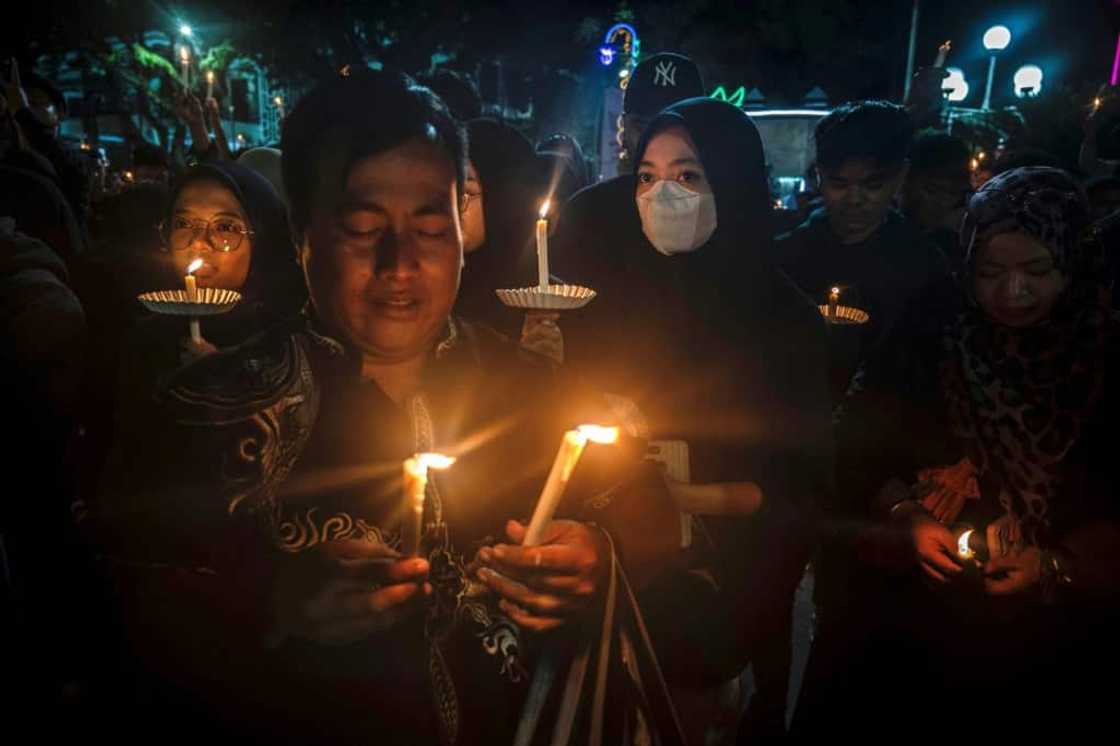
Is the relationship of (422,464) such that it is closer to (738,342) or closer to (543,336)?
(543,336)

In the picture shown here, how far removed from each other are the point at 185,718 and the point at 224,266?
2035mm

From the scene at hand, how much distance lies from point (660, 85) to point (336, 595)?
4.13 meters

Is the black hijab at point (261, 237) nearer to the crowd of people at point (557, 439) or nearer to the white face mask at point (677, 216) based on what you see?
the crowd of people at point (557, 439)

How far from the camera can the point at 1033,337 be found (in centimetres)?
279

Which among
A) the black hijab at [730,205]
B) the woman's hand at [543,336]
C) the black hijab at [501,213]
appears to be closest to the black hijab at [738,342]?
the black hijab at [730,205]

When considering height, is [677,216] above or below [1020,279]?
above

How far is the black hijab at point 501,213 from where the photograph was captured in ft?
12.1

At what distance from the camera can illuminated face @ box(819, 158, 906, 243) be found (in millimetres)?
4230

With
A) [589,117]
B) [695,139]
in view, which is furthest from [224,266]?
[589,117]

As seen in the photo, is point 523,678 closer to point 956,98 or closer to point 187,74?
point 187,74

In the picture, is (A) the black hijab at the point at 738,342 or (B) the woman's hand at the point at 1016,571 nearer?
(B) the woman's hand at the point at 1016,571

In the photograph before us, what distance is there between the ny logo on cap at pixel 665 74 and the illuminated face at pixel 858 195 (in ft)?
3.76

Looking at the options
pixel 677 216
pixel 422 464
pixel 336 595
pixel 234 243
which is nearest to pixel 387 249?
pixel 422 464

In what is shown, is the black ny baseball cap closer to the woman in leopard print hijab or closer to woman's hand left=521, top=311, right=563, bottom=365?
the woman in leopard print hijab
